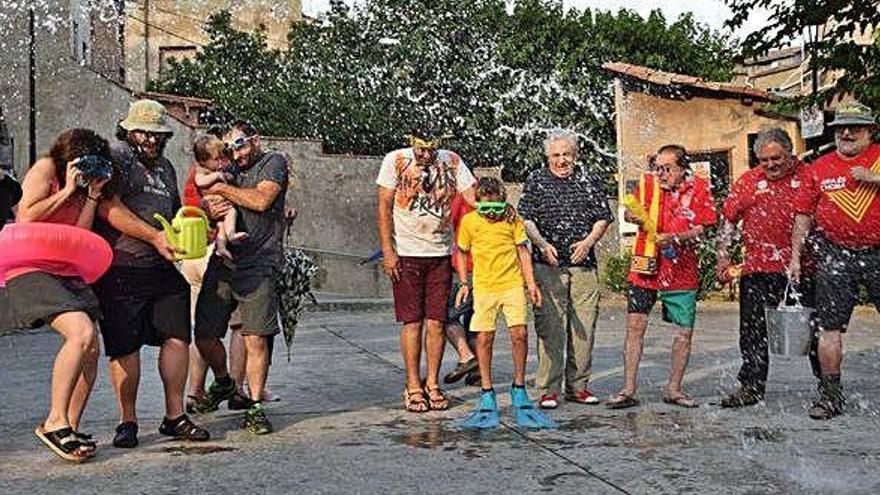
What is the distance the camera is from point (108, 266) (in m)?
5.74

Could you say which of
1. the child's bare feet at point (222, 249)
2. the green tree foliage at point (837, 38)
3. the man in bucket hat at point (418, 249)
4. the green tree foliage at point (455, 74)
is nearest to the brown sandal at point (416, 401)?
the man in bucket hat at point (418, 249)

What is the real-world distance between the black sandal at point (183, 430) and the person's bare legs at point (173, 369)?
0.03 meters

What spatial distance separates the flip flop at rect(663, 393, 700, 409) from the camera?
713 centimetres

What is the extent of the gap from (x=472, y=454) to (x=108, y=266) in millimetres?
2085

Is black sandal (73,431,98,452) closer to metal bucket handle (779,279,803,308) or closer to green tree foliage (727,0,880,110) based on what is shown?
metal bucket handle (779,279,803,308)

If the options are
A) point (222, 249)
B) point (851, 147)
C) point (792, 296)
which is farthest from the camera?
point (792, 296)

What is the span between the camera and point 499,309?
7.01 metres

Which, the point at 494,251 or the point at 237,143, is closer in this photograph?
the point at 237,143

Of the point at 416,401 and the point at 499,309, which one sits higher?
the point at 499,309

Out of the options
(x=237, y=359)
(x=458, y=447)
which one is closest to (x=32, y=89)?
(x=237, y=359)

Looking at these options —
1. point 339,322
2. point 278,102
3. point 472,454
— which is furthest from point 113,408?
point 278,102

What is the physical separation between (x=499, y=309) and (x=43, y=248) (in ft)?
9.11

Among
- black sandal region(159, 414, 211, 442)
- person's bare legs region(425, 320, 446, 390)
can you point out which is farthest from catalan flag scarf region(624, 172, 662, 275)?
black sandal region(159, 414, 211, 442)

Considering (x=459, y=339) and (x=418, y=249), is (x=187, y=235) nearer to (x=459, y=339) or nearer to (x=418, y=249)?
(x=418, y=249)
